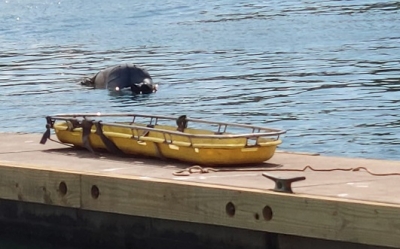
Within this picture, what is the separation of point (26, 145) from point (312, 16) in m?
30.9

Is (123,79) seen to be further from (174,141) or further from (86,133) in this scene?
(174,141)

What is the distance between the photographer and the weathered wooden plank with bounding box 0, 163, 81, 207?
30.0ft

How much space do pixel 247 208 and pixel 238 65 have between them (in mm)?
19898

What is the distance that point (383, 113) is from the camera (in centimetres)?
1880

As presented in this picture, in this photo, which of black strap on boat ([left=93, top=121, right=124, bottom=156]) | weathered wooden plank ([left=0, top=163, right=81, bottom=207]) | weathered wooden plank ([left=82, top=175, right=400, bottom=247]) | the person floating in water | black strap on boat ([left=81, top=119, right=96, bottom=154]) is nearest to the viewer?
weathered wooden plank ([left=82, top=175, right=400, bottom=247])

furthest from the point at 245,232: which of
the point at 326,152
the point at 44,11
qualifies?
the point at 44,11

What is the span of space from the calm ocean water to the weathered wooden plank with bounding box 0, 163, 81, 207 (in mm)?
6458

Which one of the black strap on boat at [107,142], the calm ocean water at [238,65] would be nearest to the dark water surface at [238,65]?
the calm ocean water at [238,65]

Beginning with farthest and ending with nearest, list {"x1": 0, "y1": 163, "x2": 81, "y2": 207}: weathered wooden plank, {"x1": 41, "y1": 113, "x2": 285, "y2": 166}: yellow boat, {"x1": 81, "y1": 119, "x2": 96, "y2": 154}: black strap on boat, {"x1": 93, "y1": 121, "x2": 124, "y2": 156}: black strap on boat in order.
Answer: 1. {"x1": 81, "y1": 119, "x2": 96, "y2": 154}: black strap on boat
2. {"x1": 93, "y1": 121, "x2": 124, "y2": 156}: black strap on boat
3. {"x1": 41, "y1": 113, "x2": 285, "y2": 166}: yellow boat
4. {"x1": 0, "y1": 163, "x2": 81, "y2": 207}: weathered wooden plank

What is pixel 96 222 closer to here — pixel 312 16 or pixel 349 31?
pixel 349 31

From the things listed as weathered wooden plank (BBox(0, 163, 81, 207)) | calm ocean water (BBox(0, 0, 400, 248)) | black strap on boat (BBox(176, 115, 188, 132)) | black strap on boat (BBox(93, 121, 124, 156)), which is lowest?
calm ocean water (BBox(0, 0, 400, 248))

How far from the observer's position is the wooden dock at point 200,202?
7.60 m

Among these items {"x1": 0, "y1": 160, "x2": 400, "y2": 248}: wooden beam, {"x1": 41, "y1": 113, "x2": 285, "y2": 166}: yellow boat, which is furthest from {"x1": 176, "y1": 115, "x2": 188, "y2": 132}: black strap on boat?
{"x1": 0, "y1": 160, "x2": 400, "y2": 248}: wooden beam

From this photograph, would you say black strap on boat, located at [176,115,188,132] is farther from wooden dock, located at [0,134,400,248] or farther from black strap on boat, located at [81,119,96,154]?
A: black strap on boat, located at [81,119,96,154]
